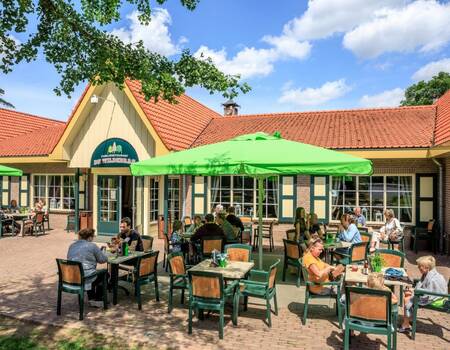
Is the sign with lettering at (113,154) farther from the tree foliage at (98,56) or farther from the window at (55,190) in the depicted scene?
the tree foliage at (98,56)

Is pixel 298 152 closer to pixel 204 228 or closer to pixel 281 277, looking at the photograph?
pixel 204 228

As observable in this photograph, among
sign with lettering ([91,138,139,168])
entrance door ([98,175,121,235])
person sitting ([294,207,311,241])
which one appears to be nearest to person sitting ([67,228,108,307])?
person sitting ([294,207,311,241])

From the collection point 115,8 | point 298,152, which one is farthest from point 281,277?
point 115,8

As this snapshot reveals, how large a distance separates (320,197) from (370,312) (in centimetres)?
845

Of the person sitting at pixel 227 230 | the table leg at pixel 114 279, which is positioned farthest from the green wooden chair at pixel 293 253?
the table leg at pixel 114 279

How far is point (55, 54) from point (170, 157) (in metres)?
2.73

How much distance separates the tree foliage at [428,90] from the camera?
102 ft

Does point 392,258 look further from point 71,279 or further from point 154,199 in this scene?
point 154,199

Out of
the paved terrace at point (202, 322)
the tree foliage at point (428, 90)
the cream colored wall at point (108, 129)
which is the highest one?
the tree foliage at point (428, 90)

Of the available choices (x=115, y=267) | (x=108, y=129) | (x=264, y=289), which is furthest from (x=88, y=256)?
(x=108, y=129)

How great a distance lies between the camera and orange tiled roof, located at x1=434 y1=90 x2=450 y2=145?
11.0 m

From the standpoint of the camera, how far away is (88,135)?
567 inches

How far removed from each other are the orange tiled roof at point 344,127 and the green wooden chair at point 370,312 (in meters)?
8.45

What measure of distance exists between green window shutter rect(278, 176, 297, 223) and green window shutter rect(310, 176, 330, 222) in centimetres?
61
